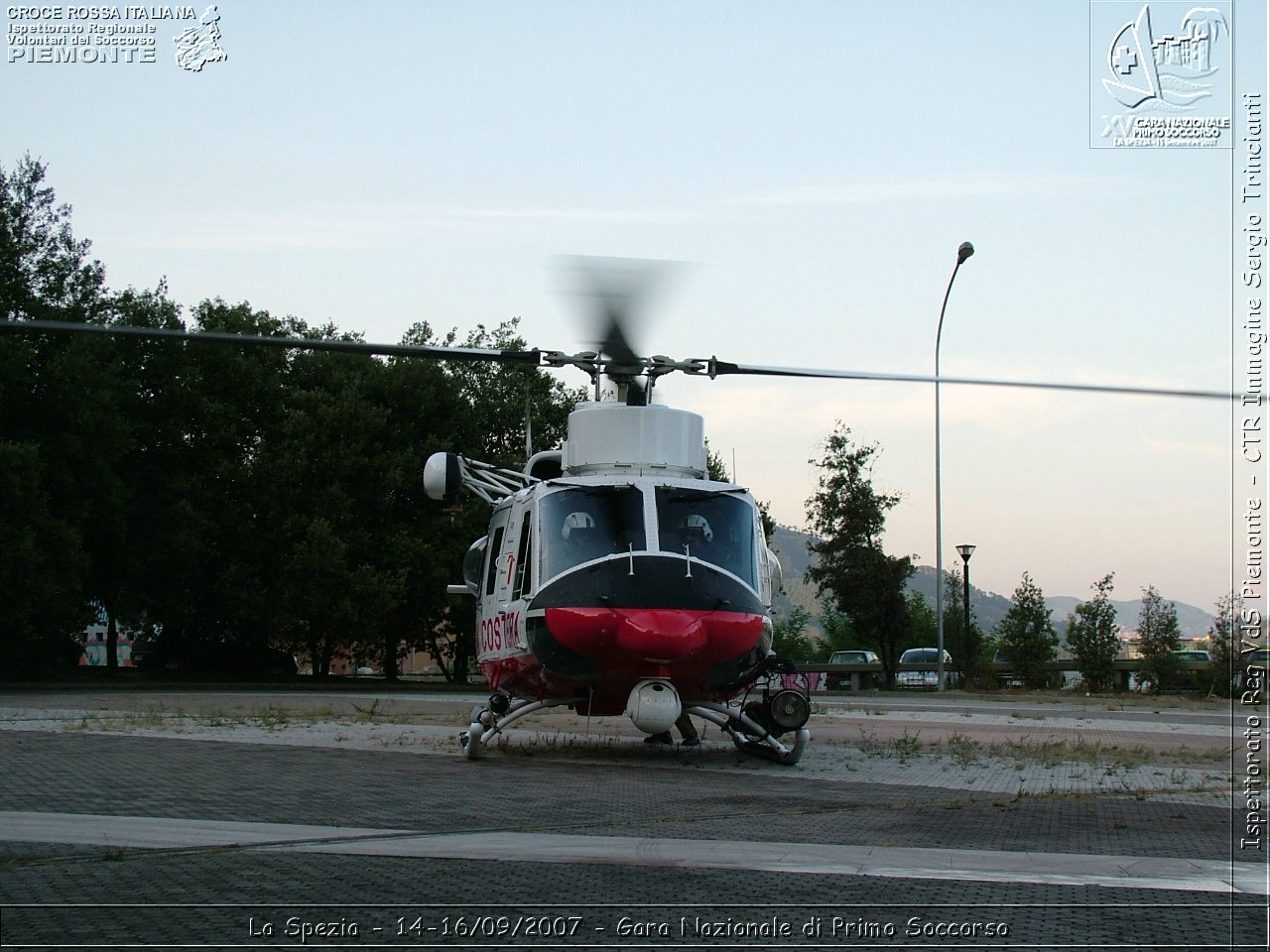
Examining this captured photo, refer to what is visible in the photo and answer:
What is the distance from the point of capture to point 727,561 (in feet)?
44.8

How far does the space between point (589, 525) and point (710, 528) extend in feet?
4.13

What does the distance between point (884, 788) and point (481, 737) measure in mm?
4656

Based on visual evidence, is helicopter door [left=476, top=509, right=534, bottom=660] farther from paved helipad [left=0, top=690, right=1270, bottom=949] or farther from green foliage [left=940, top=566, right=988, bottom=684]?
green foliage [left=940, top=566, right=988, bottom=684]

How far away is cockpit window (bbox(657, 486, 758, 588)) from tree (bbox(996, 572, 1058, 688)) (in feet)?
94.4

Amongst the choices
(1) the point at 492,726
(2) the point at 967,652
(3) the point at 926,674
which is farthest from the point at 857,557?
(1) the point at 492,726

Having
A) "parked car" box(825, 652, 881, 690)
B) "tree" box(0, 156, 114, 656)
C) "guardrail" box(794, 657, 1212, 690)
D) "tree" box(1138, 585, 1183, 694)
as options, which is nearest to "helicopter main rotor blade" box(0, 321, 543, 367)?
"guardrail" box(794, 657, 1212, 690)

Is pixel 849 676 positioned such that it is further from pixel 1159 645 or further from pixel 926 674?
pixel 1159 645

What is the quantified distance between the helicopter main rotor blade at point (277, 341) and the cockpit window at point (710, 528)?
2.03 m

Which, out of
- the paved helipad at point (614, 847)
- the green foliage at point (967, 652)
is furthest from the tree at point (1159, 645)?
the paved helipad at point (614, 847)

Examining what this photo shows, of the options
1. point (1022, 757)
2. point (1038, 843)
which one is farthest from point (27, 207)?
point (1038, 843)

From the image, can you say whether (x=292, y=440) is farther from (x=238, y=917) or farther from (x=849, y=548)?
(x=238, y=917)

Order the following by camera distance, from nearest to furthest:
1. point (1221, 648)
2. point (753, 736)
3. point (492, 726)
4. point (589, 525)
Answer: point (589, 525)
point (492, 726)
point (753, 736)
point (1221, 648)

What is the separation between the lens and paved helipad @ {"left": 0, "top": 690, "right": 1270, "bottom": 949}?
18.4 feet

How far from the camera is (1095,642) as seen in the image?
3862 centimetres
